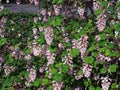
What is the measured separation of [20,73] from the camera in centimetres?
539

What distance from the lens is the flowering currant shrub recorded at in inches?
171

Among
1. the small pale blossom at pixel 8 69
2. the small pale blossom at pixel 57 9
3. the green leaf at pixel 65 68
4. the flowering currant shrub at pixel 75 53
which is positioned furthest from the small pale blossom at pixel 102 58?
the small pale blossom at pixel 8 69

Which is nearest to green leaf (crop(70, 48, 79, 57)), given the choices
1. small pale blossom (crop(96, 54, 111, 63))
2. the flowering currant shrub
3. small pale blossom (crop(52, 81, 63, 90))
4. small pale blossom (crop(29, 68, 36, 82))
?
the flowering currant shrub

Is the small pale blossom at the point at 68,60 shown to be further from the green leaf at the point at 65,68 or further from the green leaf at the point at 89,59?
the green leaf at the point at 89,59

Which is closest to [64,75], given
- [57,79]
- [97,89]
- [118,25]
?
[57,79]

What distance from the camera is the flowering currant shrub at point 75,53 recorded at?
4352mm

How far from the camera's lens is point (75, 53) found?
4.34 m

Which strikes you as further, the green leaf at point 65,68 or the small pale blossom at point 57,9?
the small pale blossom at point 57,9

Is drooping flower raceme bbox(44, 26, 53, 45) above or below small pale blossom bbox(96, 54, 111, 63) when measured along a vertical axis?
above

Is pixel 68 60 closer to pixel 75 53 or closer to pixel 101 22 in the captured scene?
pixel 75 53

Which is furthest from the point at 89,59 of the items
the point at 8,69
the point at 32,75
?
the point at 8,69

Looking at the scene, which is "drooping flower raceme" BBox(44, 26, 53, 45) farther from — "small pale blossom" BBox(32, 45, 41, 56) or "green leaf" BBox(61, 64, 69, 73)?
"green leaf" BBox(61, 64, 69, 73)

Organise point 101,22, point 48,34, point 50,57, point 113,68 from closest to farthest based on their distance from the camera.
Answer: point 113,68, point 101,22, point 50,57, point 48,34

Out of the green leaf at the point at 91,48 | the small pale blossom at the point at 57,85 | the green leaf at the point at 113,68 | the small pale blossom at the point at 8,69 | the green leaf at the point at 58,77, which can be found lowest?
the small pale blossom at the point at 8,69
